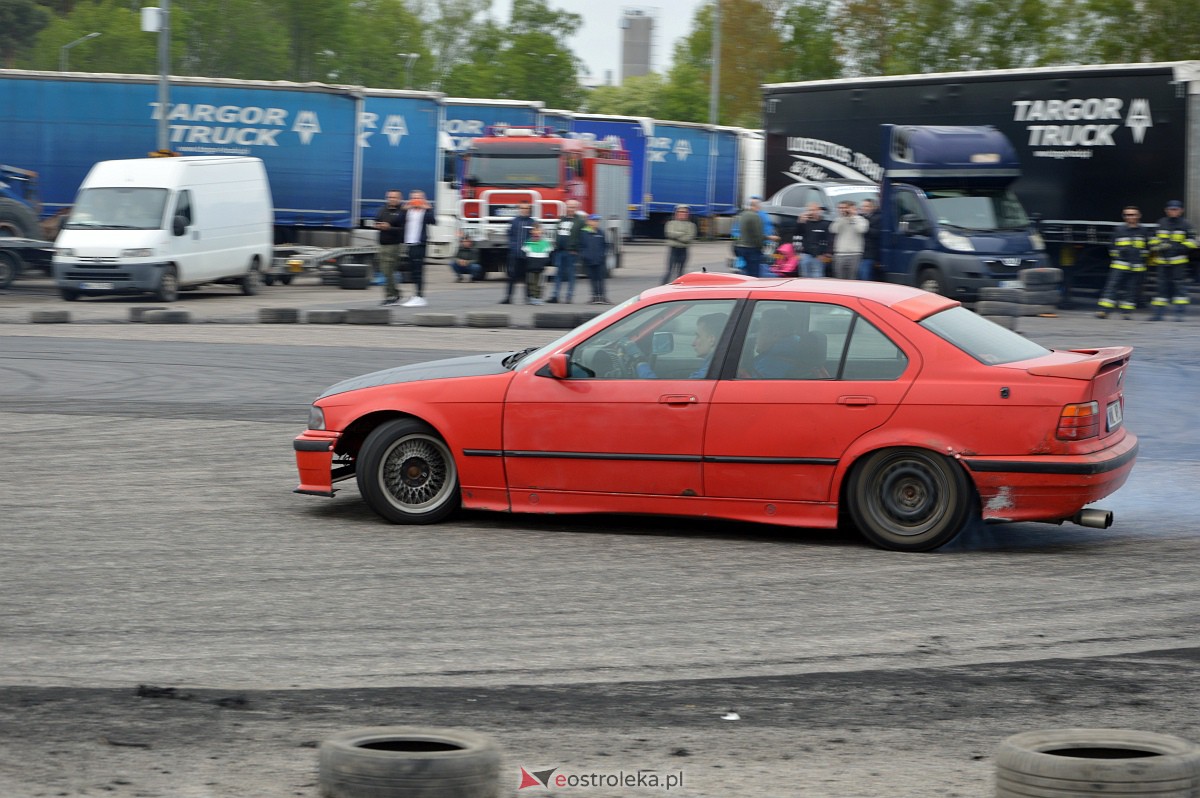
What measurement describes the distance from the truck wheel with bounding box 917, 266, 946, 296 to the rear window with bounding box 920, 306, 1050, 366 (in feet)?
46.9

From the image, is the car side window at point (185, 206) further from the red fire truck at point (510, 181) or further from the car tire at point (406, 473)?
the car tire at point (406, 473)

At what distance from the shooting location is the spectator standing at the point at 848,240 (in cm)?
2308

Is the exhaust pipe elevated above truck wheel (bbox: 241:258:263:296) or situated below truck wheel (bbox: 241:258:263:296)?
below

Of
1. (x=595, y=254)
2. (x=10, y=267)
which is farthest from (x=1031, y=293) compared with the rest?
(x=10, y=267)

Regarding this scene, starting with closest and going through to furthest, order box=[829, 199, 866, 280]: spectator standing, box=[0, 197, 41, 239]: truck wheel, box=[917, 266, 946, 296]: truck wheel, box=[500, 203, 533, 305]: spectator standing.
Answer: box=[917, 266, 946, 296]: truck wheel → box=[829, 199, 866, 280]: spectator standing → box=[500, 203, 533, 305]: spectator standing → box=[0, 197, 41, 239]: truck wheel

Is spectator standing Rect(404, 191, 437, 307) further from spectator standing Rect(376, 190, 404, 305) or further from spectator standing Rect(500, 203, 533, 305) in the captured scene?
spectator standing Rect(500, 203, 533, 305)

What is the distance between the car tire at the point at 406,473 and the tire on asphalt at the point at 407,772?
4017 mm

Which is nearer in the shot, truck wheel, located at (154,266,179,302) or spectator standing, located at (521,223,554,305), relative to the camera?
truck wheel, located at (154,266,179,302)

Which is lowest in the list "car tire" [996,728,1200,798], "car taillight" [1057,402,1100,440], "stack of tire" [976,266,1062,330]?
"car tire" [996,728,1200,798]

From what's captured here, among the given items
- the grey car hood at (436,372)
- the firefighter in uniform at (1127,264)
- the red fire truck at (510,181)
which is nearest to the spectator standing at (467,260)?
the red fire truck at (510,181)

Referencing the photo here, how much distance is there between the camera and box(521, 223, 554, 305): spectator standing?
84.4ft

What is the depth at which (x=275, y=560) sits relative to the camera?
751 cm

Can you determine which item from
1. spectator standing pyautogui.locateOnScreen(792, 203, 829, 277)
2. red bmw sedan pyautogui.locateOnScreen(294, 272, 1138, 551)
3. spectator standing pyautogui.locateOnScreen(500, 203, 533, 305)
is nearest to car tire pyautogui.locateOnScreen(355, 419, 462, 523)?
red bmw sedan pyautogui.locateOnScreen(294, 272, 1138, 551)

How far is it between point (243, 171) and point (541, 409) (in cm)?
1983
